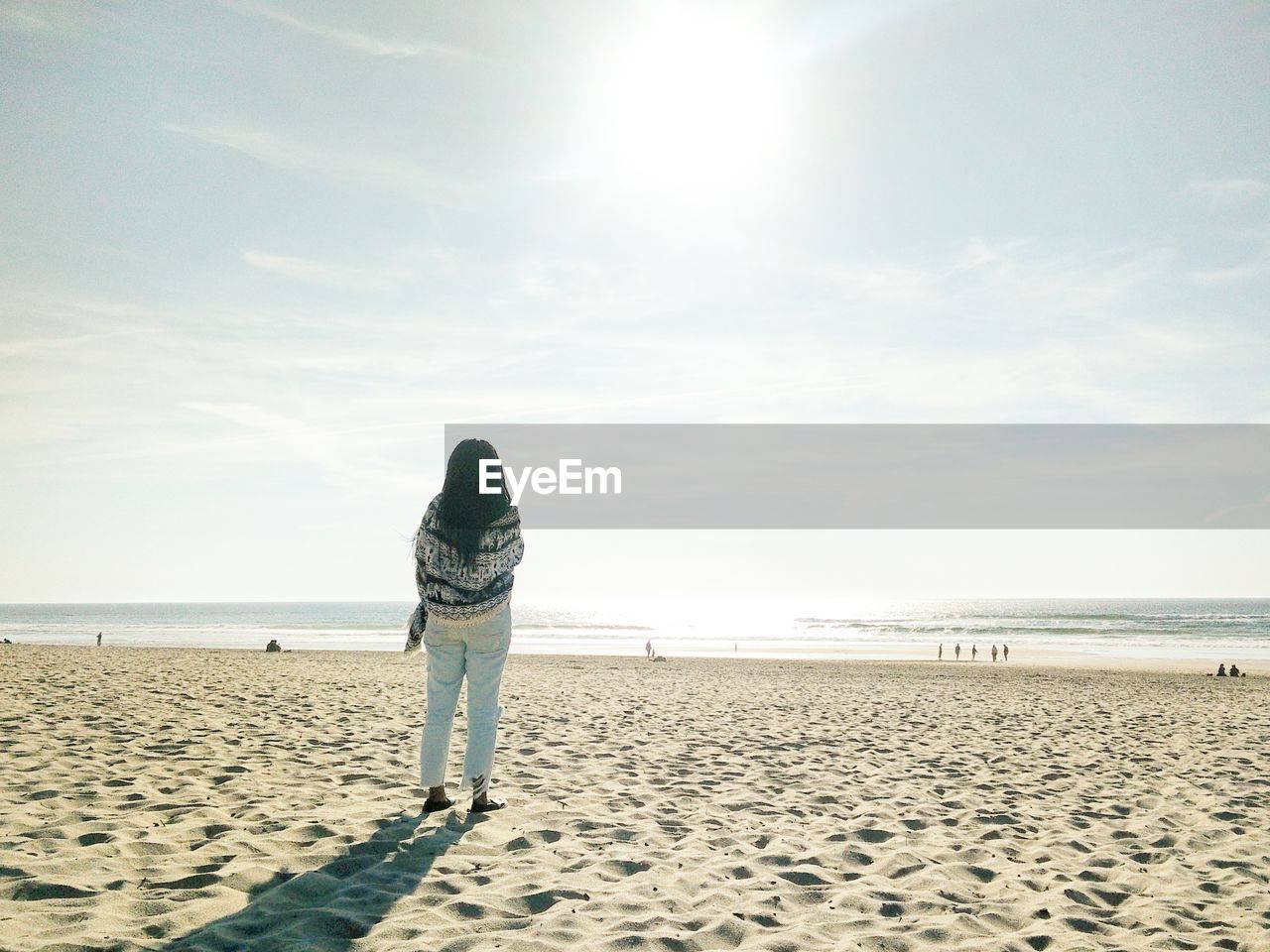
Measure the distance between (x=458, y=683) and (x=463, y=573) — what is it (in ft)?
2.57

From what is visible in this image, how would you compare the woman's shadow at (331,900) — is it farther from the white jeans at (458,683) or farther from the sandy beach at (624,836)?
the white jeans at (458,683)

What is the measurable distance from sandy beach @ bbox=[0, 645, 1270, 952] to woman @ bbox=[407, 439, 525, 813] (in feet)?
1.64

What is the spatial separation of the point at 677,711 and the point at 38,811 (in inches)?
327

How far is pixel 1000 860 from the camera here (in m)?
4.85

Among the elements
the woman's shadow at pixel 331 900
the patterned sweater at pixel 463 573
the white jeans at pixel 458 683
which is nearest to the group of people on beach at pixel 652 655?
the white jeans at pixel 458 683

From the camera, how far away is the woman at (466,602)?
507 centimetres

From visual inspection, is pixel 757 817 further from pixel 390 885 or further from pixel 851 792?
pixel 390 885

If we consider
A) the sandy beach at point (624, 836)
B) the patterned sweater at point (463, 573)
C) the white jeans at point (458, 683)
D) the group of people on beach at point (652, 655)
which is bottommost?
the group of people on beach at point (652, 655)

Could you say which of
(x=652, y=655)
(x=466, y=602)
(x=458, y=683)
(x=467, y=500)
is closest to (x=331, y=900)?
(x=458, y=683)

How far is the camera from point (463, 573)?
5059 mm

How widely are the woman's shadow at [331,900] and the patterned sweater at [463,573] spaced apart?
1.31m

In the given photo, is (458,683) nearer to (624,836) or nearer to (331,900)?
(624,836)

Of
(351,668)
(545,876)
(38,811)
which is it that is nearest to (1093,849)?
(545,876)

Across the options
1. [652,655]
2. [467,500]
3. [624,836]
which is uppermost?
[467,500]
